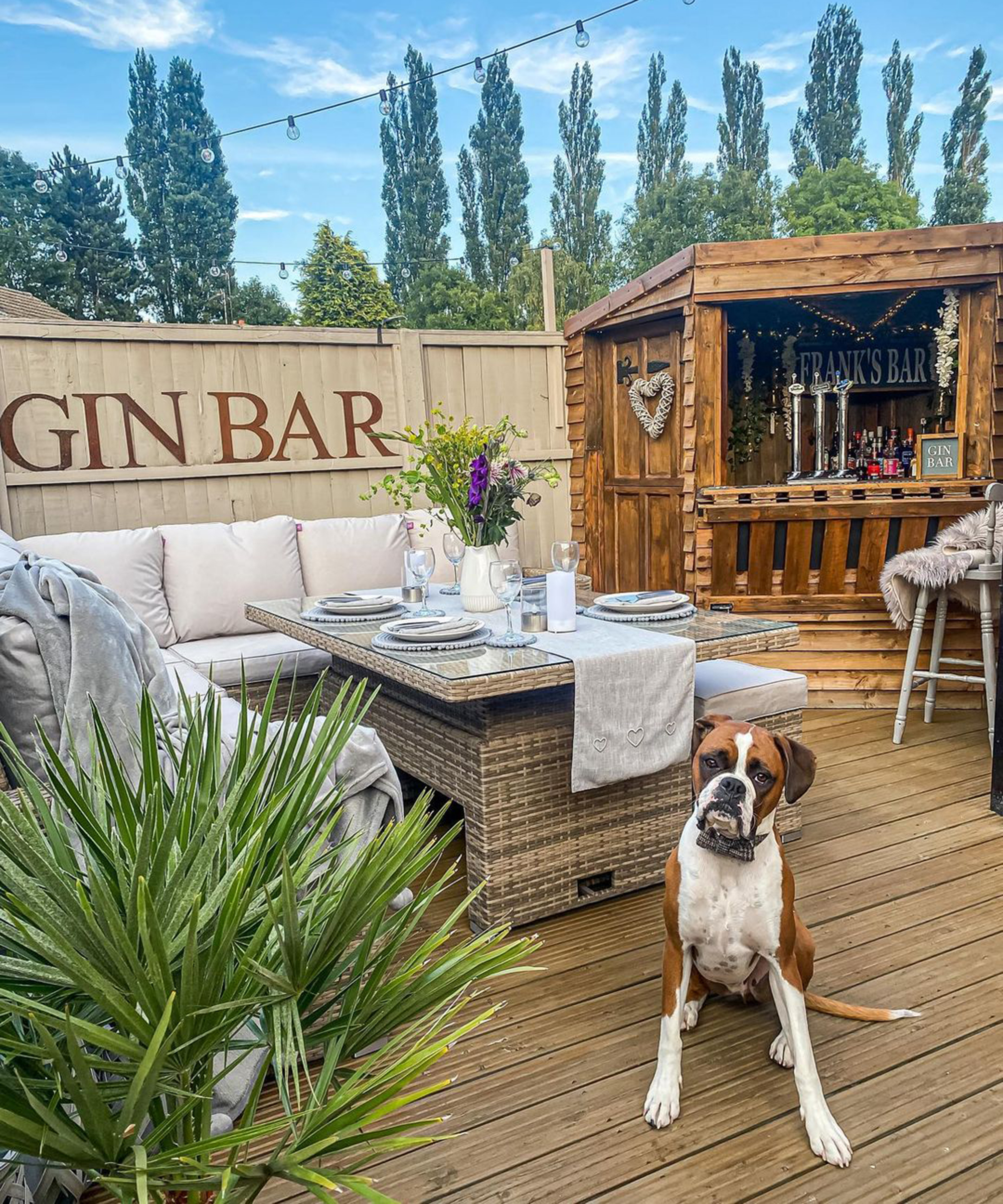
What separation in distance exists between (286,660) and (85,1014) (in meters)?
2.81

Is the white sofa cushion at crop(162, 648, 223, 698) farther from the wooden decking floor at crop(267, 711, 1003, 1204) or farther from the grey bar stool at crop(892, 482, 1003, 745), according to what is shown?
the grey bar stool at crop(892, 482, 1003, 745)

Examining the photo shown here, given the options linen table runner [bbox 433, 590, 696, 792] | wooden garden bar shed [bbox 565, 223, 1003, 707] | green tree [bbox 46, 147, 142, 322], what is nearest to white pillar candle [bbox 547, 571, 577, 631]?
linen table runner [bbox 433, 590, 696, 792]

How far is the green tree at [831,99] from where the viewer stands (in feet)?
81.9

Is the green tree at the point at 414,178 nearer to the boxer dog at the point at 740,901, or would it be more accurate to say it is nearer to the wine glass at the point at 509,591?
the wine glass at the point at 509,591

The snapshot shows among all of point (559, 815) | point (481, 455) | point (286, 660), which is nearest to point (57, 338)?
point (286, 660)

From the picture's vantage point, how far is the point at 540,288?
80.0 ft

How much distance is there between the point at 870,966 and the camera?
2279 mm

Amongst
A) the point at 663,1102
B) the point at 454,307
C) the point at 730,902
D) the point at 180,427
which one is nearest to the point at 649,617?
the point at 730,902

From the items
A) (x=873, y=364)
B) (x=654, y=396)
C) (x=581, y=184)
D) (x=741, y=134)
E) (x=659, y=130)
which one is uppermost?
(x=659, y=130)

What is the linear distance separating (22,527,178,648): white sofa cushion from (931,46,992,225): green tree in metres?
24.1

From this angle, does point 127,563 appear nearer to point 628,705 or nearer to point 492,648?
point 492,648

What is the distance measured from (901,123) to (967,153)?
2.21 meters

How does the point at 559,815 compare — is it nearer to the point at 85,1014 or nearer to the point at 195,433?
the point at 85,1014

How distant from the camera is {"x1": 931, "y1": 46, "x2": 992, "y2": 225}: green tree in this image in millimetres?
22531
